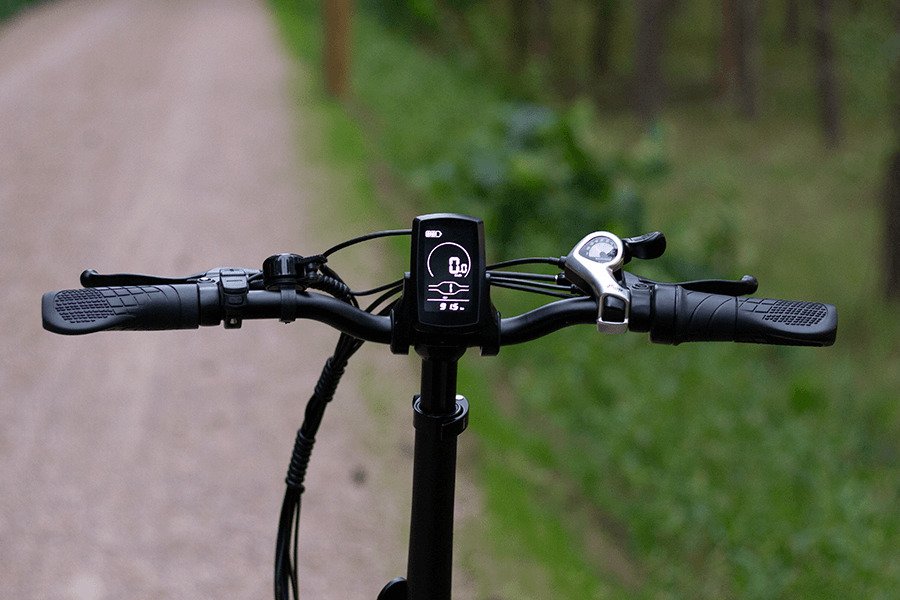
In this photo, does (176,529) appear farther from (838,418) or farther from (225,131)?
(225,131)

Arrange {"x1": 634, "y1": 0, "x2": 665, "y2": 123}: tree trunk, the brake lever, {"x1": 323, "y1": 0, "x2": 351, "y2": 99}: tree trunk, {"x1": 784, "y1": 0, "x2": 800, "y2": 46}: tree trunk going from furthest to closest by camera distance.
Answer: {"x1": 784, "y1": 0, "x2": 800, "y2": 46}: tree trunk
{"x1": 634, "y1": 0, "x2": 665, "y2": 123}: tree trunk
{"x1": 323, "y1": 0, "x2": 351, "y2": 99}: tree trunk
the brake lever

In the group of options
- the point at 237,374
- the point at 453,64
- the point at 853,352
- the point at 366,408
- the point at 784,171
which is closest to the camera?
the point at 366,408

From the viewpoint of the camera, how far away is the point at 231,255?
7918mm

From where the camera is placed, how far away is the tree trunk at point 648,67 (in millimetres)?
25016

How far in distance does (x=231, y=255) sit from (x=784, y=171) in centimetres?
2010

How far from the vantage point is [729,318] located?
5.93ft

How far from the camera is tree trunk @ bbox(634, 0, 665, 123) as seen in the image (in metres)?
25.0

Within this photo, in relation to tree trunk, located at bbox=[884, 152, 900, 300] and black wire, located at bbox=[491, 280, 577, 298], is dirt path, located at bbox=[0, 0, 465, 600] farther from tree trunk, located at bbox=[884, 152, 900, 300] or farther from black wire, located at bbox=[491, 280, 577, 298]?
tree trunk, located at bbox=[884, 152, 900, 300]

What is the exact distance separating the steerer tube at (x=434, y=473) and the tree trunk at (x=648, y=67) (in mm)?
24114

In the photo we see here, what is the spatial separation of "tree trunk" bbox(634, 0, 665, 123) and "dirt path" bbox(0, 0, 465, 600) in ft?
50.3

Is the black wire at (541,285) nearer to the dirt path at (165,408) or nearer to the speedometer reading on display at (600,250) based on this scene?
the speedometer reading on display at (600,250)

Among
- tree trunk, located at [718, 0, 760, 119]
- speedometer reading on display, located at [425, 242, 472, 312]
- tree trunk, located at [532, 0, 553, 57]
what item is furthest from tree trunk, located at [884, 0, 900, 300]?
tree trunk, located at [532, 0, 553, 57]

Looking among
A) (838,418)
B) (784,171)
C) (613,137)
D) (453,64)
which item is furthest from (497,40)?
(838,418)

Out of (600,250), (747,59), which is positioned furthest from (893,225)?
(747,59)
